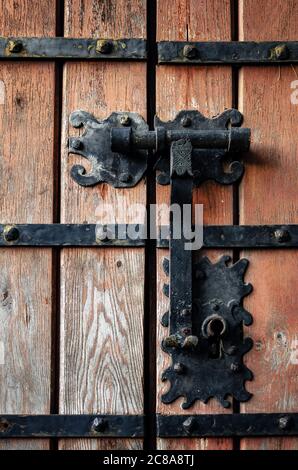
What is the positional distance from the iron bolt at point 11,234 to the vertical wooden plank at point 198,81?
30 cm

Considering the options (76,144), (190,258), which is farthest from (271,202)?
(76,144)

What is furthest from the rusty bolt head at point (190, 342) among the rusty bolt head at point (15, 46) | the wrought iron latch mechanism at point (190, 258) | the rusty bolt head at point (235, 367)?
the rusty bolt head at point (15, 46)

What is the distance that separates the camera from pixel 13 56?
135 centimetres

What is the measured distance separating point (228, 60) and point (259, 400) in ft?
2.33

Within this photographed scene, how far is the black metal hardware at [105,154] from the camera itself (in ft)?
4.40

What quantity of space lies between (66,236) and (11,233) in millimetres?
113

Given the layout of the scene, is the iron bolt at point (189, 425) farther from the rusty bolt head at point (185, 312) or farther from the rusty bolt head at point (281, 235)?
the rusty bolt head at point (281, 235)

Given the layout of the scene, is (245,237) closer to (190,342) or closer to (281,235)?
(281,235)

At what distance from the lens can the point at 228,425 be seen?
1.29 metres

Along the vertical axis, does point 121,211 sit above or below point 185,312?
above

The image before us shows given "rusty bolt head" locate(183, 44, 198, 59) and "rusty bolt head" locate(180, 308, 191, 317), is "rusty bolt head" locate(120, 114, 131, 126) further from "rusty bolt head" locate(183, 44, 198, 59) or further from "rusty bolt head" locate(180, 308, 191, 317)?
"rusty bolt head" locate(180, 308, 191, 317)

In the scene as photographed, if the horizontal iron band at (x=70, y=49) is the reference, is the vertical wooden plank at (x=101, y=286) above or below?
below

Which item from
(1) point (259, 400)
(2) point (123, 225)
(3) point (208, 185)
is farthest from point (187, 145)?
(1) point (259, 400)
